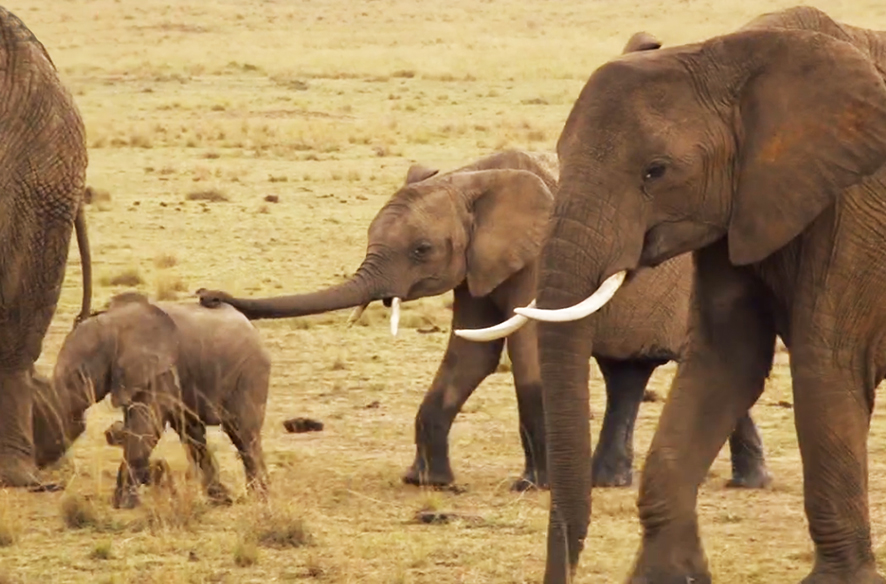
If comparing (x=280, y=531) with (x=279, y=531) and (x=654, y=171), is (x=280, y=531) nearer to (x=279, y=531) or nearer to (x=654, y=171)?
(x=279, y=531)

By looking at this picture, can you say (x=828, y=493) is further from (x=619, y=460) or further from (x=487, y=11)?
(x=487, y=11)

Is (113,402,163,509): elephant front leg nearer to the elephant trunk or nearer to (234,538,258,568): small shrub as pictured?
(234,538,258,568): small shrub

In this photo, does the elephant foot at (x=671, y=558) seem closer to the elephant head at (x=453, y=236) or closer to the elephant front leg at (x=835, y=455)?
the elephant front leg at (x=835, y=455)

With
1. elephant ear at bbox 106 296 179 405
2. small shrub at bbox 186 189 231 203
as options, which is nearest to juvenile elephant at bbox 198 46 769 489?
elephant ear at bbox 106 296 179 405

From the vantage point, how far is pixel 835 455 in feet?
22.2

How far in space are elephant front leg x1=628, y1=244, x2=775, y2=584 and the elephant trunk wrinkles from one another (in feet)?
7.80

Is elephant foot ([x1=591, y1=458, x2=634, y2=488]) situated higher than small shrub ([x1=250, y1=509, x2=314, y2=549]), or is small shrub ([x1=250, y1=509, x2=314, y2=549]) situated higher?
small shrub ([x1=250, y1=509, x2=314, y2=549])

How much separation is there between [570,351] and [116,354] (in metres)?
3.01

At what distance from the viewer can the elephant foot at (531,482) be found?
9562 millimetres

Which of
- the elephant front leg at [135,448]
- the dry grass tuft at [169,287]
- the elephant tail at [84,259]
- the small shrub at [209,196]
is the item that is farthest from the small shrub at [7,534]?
the small shrub at [209,196]

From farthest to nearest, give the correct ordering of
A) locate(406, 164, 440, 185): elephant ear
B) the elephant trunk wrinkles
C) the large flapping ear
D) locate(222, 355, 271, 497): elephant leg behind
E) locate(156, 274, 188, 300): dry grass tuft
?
locate(156, 274, 188, 300): dry grass tuft
locate(406, 164, 440, 185): elephant ear
locate(222, 355, 271, 497): elephant leg behind
the elephant trunk wrinkles
the large flapping ear

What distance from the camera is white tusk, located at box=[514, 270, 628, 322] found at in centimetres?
639

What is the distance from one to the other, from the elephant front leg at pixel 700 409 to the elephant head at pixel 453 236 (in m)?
2.58

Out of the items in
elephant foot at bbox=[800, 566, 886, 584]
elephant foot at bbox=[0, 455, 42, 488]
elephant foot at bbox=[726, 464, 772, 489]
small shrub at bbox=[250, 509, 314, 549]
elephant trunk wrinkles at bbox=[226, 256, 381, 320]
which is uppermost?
elephant foot at bbox=[800, 566, 886, 584]
